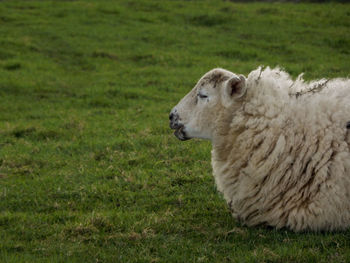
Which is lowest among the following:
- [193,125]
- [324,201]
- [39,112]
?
[39,112]

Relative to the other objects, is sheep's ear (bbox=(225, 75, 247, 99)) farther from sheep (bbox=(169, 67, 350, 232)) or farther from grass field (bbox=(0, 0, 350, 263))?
grass field (bbox=(0, 0, 350, 263))

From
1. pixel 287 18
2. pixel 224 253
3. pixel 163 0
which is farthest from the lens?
pixel 163 0

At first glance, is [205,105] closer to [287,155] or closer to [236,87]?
[236,87]

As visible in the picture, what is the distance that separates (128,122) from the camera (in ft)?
34.2

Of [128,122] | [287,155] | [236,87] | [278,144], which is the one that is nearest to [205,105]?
[236,87]

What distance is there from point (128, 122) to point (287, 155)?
5757mm

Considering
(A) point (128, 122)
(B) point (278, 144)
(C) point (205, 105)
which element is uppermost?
(C) point (205, 105)

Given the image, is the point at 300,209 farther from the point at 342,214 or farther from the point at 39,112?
the point at 39,112

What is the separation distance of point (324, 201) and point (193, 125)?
161cm

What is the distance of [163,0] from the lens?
2405 cm

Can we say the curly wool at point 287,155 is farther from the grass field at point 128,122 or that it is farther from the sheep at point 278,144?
the grass field at point 128,122

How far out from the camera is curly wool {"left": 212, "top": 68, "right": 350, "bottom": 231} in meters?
4.75

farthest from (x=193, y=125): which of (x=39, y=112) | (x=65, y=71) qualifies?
(x=65, y=71)

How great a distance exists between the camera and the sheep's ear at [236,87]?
516cm
